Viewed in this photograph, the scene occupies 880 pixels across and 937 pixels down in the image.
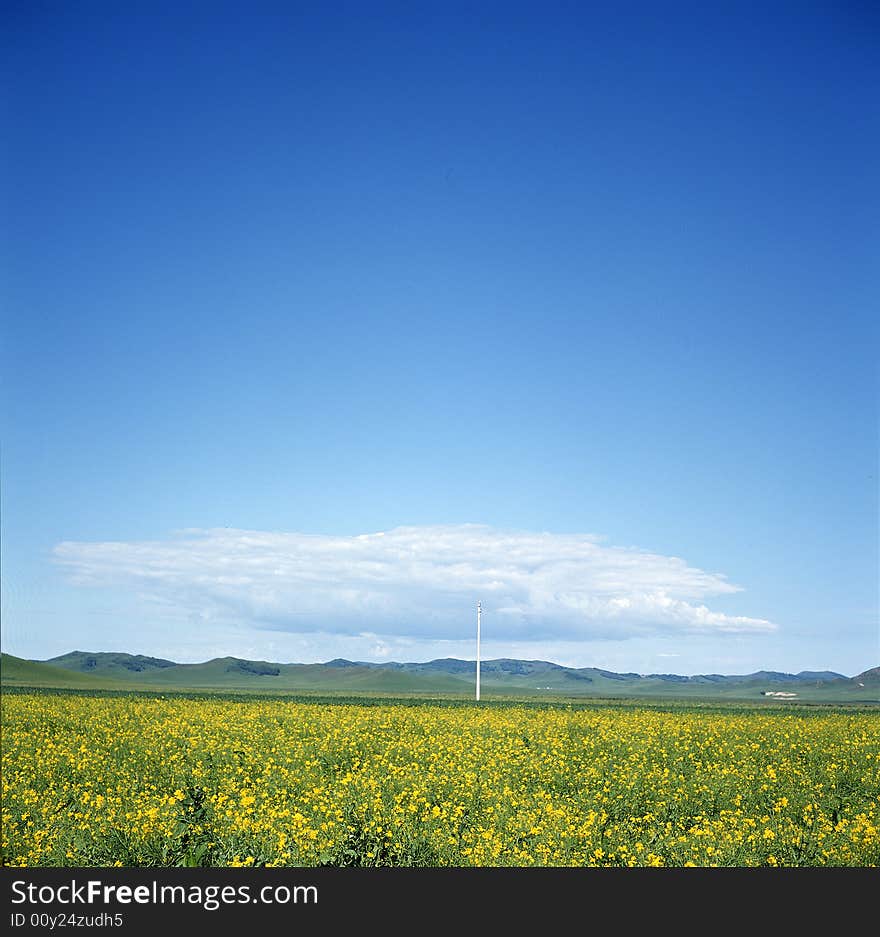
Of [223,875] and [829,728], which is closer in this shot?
[223,875]

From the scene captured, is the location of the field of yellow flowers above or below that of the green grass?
above

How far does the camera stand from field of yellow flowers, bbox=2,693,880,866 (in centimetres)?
1091

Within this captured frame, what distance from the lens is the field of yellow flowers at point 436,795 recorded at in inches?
430

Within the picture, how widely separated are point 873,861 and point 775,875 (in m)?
3.61

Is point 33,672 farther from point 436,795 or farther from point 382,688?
point 436,795

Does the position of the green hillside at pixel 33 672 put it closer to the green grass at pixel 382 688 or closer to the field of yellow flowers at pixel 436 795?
the green grass at pixel 382 688

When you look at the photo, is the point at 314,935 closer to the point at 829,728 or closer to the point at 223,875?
the point at 223,875

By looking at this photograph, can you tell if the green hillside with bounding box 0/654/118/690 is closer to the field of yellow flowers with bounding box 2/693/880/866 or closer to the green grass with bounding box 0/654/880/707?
the green grass with bounding box 0/654/880/707

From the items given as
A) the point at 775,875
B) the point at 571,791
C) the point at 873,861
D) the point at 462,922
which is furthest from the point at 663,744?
the point at 462,922

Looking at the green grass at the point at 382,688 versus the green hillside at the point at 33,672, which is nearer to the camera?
the green grass at the point at 382,688

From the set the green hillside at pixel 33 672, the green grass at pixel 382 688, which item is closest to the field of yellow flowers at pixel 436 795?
the green grass at pixel 382 688

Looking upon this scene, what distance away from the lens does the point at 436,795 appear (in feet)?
45.4

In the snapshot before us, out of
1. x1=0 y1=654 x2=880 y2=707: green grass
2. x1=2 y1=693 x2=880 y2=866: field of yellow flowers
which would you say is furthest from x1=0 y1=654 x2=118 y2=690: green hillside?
x1=2 y1=693 x2=880 y2=866: field of yellow flowers

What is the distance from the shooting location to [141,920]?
22.6 feet
